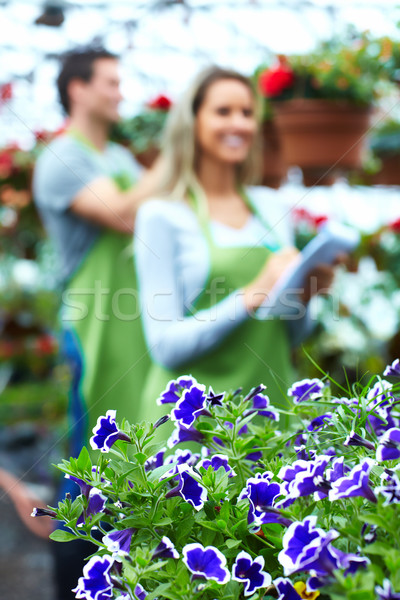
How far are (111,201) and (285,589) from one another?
3.49 ft

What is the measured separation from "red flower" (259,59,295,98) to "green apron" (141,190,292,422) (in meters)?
0.40

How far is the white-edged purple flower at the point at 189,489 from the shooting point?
0.37 m

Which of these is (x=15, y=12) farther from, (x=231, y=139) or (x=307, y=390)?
(x=307, y=390)

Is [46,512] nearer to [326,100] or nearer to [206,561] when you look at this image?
[206,561]

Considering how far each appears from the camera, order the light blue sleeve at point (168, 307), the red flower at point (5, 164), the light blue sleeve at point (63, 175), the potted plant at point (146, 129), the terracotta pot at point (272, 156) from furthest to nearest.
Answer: the red flower at point (5, 164) → the potted plant at point (146, 129) → the terracotta pot at point (272, 156) → the light blue sleeve at point (63, 175) → the light blue sleeve at point (168, 307)

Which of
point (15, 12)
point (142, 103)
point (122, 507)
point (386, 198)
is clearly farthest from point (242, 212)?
point (15, 12)

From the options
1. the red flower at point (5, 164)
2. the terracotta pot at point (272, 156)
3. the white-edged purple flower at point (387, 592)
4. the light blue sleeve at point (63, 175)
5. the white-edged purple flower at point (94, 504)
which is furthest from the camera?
the red flower at point (5, 164)

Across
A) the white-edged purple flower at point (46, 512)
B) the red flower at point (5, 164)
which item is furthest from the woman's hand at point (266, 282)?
the red flower at point (5, 164)

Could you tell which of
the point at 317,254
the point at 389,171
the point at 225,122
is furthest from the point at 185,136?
the point at 389,171

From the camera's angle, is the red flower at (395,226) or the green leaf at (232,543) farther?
the red flower at (395,226)

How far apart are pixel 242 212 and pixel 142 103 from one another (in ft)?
1.86

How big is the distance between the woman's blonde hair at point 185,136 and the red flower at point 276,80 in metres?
0.11

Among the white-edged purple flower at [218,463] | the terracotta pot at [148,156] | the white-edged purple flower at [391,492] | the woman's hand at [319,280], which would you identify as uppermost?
the white-edged purple flower at [391,492]

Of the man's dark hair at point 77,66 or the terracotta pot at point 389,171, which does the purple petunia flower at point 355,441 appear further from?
the terracotta pot at point 389,171
